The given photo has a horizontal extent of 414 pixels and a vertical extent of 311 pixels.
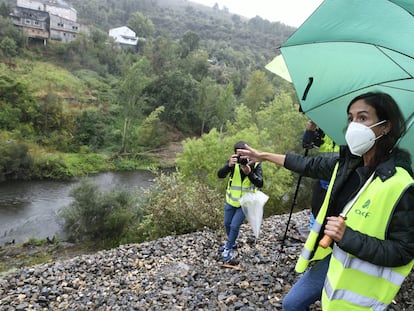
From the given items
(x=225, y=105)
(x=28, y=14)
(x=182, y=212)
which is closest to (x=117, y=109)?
(x=225, y=105)

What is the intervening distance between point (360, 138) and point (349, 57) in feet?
2.58

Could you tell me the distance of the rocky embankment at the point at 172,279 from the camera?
3879mm

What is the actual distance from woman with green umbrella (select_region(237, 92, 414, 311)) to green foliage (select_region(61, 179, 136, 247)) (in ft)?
35.6

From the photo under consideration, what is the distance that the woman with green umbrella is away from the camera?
1475mm

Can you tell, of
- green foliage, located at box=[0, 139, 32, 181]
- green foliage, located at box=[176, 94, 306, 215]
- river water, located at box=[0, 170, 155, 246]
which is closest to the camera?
river water, located at box=[0, 170, 155, 246]

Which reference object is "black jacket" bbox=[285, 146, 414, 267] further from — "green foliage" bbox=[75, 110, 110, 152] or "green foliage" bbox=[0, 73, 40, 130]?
"green foliage" bbox=[0, 73, 40, 130]

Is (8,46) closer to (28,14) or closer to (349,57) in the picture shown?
(28,14)

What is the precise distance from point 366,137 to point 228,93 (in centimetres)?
2890

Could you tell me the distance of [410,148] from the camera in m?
1.77

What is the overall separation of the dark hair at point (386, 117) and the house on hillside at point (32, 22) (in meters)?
47.7

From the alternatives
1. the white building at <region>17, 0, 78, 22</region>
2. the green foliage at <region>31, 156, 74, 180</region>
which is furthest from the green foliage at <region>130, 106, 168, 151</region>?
the white building at <region>17, 0, 78, 22</region>

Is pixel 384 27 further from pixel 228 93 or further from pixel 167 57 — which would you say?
pixel 167 57

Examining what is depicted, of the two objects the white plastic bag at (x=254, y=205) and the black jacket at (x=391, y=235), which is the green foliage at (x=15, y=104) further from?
the black jacket at (x=391, y=235)

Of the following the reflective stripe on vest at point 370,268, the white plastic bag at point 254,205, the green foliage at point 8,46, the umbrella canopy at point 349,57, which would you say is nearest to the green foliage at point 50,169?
the white plastic bag at point 254,205
